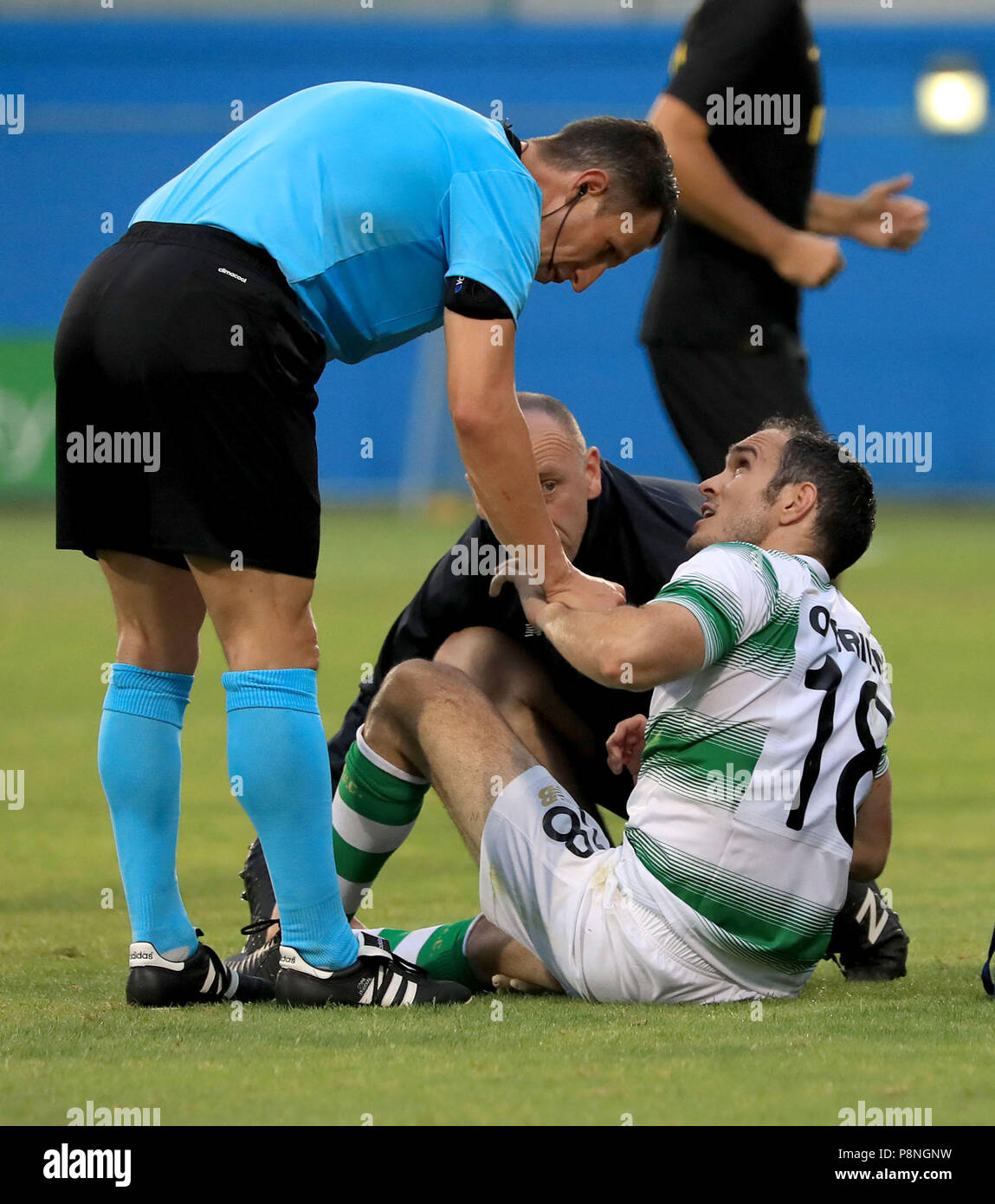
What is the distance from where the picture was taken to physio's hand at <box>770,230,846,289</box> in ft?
16.8

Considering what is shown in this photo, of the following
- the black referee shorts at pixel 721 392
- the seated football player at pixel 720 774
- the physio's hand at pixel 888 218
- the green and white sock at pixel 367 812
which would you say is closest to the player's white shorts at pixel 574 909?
the seated football player at pixel 720 774

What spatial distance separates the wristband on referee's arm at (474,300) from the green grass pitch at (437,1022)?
136 centimetres

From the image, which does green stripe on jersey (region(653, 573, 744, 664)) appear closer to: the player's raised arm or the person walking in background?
the player's raised arm

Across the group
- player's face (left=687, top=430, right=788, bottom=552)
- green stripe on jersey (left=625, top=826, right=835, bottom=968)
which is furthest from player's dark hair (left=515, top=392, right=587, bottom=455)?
green stripe on jersey (left=625, top=826, right=835, bottom=968)

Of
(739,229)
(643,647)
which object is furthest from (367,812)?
(739,229)

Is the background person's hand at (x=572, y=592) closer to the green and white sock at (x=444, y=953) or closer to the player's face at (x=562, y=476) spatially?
the player's face at (x=562, y=476)

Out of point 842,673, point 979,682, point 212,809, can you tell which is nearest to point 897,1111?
point 842,673

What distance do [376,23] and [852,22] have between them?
24.0 feet

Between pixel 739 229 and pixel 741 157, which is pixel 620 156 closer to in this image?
pixel 739 229

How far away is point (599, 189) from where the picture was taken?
3.70 metres

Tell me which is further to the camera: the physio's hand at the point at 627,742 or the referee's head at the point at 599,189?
the physio's hand at the point at 627,742

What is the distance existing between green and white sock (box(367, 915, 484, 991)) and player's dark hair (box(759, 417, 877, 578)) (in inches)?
44.8

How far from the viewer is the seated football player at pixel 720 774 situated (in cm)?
346
